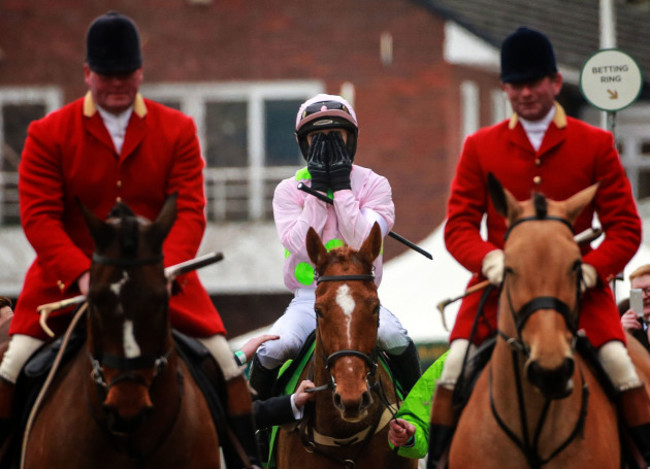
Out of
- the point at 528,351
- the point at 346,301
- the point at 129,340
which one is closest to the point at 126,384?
the point at 129,340

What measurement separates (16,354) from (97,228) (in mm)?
1242

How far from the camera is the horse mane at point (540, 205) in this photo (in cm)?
621

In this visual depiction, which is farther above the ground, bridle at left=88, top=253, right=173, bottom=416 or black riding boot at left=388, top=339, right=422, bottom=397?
bridle at left=88, top=253, right=173, bottom=416

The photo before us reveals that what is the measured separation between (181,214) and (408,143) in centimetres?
1809

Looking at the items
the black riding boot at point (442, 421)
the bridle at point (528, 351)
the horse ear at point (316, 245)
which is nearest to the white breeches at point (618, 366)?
the bridle at point (528, 351)

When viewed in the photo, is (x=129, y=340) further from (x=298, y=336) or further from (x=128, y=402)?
(x=298, y=336)

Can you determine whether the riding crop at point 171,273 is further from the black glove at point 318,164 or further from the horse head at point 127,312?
the black glove at point 318,164

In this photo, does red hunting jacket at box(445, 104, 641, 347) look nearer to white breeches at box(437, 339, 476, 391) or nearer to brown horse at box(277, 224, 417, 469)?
white breeches at box(437, 339, 476, 391)

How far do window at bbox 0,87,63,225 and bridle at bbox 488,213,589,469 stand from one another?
20845 millimetres

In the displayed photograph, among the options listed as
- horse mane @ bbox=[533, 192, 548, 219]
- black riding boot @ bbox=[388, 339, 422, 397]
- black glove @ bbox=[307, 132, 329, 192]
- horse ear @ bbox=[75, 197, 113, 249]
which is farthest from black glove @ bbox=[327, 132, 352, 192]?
horse ear @ bbox=[75, 197, 113, 249]

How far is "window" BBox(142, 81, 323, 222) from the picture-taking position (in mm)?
25922

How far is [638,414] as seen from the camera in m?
6.86

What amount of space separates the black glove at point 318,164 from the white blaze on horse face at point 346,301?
137cm

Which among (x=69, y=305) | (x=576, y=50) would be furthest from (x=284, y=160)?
(x=69, y=305)
